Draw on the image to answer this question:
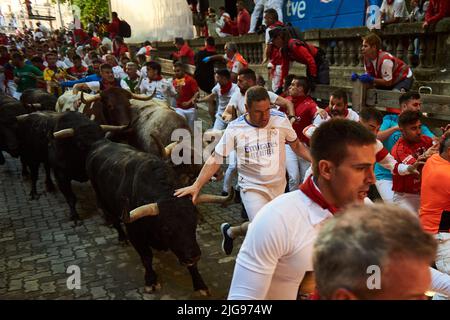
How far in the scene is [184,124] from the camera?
25.7ft

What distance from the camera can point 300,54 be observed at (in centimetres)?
805

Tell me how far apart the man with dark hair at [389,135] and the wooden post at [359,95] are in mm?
1191

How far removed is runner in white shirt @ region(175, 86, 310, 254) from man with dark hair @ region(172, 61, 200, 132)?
17.1ft

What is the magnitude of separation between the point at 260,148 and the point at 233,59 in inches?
261

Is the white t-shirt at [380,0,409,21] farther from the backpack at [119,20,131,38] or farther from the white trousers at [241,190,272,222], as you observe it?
the backpack at [119,20,131,38]

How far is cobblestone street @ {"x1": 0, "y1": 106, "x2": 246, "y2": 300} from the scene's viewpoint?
5.30 metres

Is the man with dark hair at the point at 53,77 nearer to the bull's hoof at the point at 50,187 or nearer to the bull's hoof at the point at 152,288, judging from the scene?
the bull's hoof at the point at 50,187

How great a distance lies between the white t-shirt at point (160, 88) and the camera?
10.0m

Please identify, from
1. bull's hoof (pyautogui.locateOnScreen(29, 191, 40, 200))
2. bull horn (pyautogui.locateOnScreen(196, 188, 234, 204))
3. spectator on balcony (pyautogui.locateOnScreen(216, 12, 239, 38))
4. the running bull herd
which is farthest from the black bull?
spectator on balcony (pyautogui.locateOnScreen(216, 12, 239, 38))

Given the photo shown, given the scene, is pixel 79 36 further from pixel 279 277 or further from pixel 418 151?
pixel 279 277

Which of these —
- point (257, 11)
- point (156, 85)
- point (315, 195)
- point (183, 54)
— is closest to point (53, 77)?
point (183, 54)

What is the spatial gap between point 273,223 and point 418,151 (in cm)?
368
